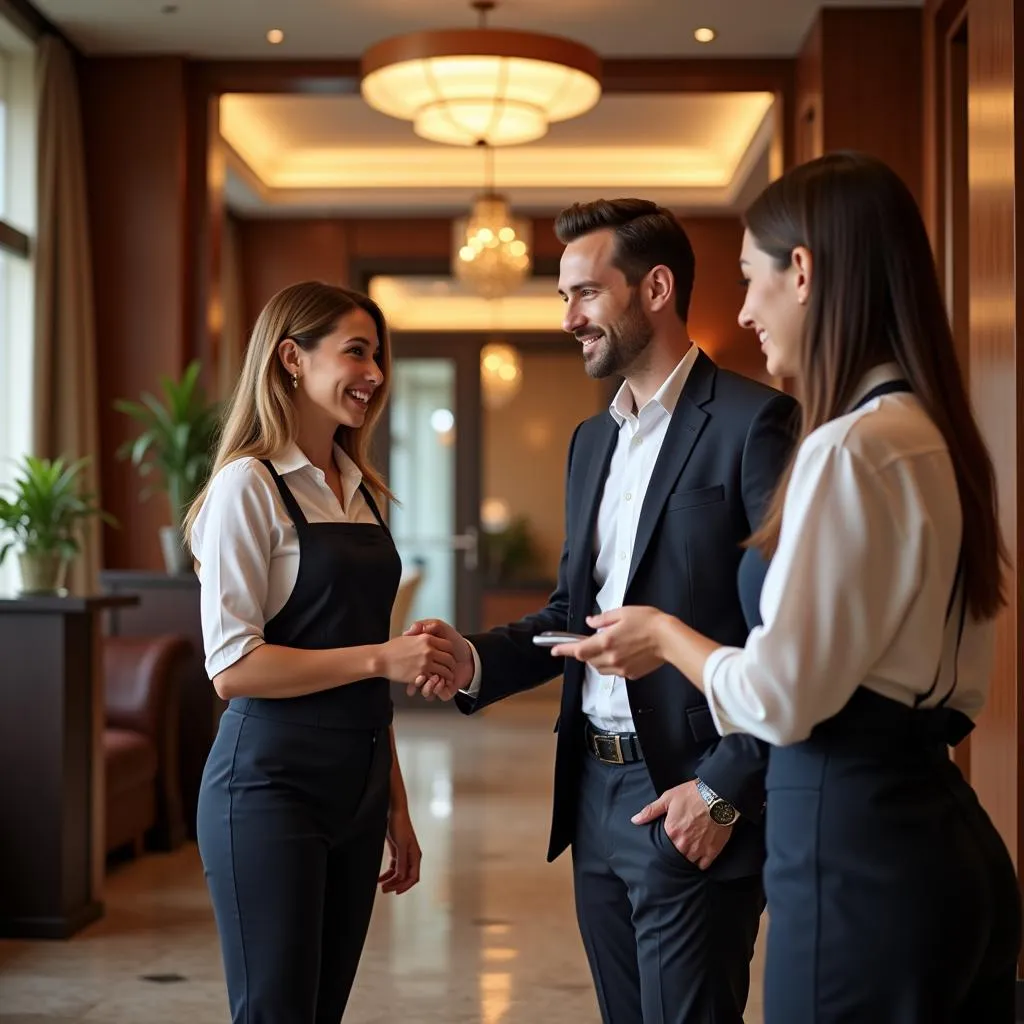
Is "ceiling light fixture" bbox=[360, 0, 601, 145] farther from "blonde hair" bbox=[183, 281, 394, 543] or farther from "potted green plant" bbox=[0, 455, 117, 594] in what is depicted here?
"blonde hair" bbox=[183, 281, 394, 543]

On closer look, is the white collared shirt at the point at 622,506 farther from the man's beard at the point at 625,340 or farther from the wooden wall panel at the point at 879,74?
the wooden wall panel at the point at 879,74

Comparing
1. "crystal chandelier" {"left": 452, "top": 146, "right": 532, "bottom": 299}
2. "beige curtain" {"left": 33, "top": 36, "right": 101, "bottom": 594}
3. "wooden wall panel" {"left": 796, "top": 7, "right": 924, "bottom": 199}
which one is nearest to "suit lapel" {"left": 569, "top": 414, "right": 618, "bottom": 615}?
"wooden wall panel" {"left": 796, "top": 7, "right": 924, "bottom": 199}

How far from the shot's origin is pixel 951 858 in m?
1.51

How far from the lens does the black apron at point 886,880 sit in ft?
4.92

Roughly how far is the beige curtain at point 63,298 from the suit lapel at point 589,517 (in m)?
5.16

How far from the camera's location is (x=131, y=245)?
Result: 748 centimetres

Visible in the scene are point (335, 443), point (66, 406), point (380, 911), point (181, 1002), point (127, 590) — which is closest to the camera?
point (335, 443)

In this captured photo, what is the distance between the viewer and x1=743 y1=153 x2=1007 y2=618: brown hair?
1.57 metres

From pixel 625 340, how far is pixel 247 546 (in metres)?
0.69

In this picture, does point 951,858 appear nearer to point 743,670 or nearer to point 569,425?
point 743,670

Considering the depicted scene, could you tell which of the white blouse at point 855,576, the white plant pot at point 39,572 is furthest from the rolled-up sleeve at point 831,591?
the white plant pot at point 39,572

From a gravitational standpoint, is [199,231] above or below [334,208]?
below

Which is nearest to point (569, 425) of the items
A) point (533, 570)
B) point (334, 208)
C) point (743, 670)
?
point (533, 570)

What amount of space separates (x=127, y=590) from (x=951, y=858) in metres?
5.65
